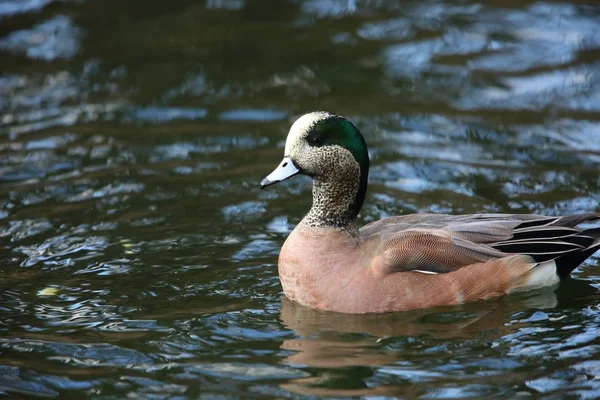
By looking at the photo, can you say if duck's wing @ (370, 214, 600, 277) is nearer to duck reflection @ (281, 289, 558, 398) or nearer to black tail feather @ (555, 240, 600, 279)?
black tail feather @ (555, 240, 600, 279)

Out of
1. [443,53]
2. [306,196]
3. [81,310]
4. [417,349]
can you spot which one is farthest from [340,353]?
[443,53]

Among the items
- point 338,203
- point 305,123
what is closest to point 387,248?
point 338,203

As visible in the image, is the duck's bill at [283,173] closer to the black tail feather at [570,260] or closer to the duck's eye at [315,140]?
the duck's eye at [315,140]

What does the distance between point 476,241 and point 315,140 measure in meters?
1.27

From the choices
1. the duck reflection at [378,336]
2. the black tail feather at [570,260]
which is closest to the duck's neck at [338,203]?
the duck reflection at [378,336]

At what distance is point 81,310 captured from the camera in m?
6.54

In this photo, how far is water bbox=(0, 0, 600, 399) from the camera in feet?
18.8

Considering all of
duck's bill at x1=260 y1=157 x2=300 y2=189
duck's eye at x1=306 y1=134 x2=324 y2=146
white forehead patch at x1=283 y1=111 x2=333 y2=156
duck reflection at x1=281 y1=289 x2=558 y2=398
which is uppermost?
white forehead patch at x1=283 y1=111 x2=333 y2=156

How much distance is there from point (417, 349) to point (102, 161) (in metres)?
4.39

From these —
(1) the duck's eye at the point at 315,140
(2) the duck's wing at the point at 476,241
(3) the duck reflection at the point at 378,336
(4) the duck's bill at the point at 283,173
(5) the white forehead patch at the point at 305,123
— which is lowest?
(3) the duck reflection at the point at 378,336

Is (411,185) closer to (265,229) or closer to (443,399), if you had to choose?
(265,229)

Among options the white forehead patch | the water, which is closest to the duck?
the white forehead patch

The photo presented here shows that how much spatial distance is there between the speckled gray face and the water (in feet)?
2.34

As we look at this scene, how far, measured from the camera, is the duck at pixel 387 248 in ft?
21.1
